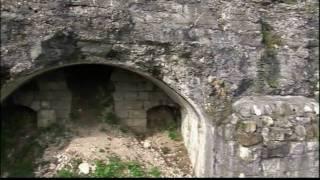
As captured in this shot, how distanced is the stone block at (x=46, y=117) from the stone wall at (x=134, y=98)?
980 mm

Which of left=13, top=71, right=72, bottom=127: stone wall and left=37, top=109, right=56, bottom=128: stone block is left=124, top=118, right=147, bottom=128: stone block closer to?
left=13, top=71, right=72, bottom=127: stone wall

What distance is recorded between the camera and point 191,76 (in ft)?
21.6

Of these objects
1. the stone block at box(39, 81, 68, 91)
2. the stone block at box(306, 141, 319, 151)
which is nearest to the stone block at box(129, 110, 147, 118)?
the stone block at box(39, 81, 68, 91)

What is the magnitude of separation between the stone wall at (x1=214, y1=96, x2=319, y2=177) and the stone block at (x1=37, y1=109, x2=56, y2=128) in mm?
2851

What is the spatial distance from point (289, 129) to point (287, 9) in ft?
5.26

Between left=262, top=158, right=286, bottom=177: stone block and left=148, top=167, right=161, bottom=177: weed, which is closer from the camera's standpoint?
left=262, top=158, right=286, bottom=177: stone block

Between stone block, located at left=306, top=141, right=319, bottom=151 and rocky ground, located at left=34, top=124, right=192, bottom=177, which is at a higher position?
stone block, located at left=306, top=141, right=319, bottom=151

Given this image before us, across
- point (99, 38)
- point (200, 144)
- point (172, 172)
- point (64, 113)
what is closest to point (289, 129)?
point (200, 144)

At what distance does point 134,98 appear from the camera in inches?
333

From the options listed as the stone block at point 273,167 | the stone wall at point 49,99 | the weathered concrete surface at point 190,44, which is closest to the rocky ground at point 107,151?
the stone wall at point 49,99

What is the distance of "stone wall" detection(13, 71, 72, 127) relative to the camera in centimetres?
821

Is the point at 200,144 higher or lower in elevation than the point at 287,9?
lower

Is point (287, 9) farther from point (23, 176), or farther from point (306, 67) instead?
point (23, 176)

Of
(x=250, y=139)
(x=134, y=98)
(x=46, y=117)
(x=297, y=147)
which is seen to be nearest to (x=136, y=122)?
(x=134, y=98)
